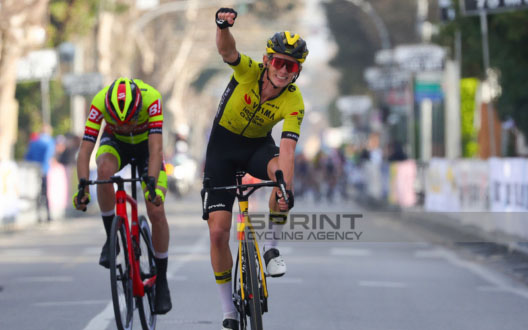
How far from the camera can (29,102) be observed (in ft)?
129

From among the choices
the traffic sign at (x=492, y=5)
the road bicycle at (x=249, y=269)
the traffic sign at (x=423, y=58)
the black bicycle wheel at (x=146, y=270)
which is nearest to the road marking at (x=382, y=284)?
the black bicycle wheel at (x=146, y=270)

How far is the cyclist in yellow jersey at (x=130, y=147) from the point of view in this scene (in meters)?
8.91

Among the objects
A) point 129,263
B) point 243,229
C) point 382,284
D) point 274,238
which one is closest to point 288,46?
point 243,229

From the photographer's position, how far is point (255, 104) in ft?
27.9

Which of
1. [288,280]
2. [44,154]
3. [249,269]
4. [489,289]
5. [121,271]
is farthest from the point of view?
[44,154]

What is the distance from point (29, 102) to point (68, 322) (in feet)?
97.7

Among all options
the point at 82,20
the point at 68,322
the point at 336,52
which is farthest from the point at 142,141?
the point at 336,52

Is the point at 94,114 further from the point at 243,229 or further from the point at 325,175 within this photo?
the point at 325,175

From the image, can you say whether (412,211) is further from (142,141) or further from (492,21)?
(142,141)

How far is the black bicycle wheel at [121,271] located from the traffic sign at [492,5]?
10.8 metres

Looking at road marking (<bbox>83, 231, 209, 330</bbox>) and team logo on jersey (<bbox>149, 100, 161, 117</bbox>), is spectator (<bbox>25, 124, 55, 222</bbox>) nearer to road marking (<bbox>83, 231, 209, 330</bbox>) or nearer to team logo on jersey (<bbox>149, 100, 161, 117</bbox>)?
road marking (<bbox>83, 231, 209, 330</bbox>)

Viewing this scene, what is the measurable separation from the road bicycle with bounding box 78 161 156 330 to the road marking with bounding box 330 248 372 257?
8.58 meters

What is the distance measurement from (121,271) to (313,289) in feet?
14.5

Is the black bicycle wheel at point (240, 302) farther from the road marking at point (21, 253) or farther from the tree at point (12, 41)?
the tree at point (12, 41)
